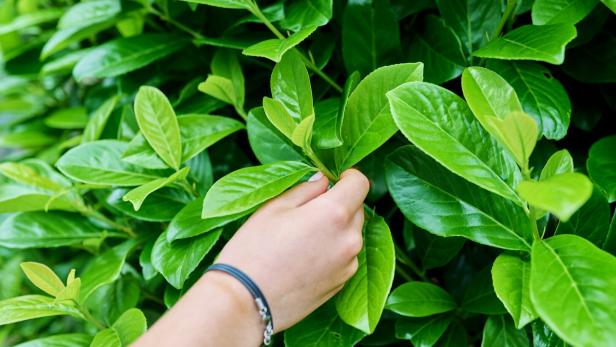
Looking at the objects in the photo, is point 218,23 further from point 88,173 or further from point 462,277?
point 462,277

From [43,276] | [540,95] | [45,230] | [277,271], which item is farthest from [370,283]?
[45,230]

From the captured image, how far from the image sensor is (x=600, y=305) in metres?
0.54

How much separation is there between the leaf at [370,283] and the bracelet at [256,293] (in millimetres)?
90

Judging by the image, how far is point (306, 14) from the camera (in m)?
0.84

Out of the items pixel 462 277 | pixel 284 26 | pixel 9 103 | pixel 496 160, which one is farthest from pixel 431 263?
pixel 9 103

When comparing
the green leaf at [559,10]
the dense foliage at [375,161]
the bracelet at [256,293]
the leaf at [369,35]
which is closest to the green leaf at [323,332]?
the dense foliage at [375,161]

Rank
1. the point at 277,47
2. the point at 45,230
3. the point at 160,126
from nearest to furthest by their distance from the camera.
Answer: the point at 277,47
the point at 160,126
the point at 45,230

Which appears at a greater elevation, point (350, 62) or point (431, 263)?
point (350, 62)

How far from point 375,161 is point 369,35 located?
193mm

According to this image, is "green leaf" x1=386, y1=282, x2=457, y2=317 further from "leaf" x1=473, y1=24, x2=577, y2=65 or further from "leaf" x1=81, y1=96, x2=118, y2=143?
"leaf" x1=81, y1=96, x2=118, y2=143

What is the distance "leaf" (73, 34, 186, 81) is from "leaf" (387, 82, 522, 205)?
535 mm

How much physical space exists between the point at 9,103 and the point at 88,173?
91cm

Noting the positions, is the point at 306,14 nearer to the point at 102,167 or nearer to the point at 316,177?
the point at 316,177

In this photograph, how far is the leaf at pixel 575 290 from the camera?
524 mm
